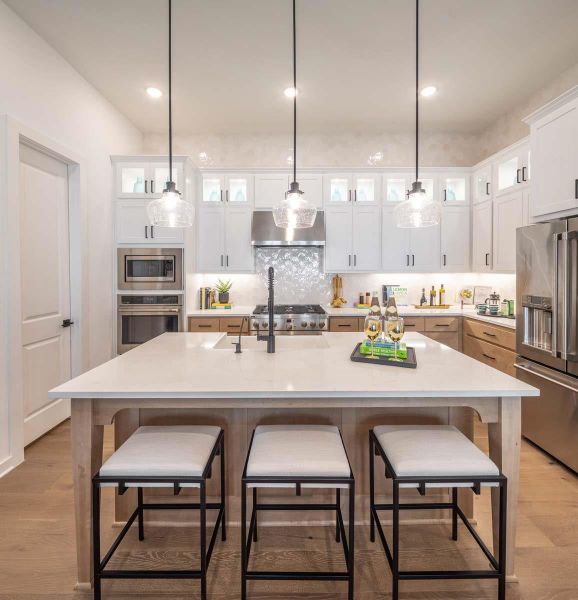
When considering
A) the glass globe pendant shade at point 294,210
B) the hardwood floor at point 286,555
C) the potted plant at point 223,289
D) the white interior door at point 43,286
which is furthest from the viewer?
the potted plant at point 223,289

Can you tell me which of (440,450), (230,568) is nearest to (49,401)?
(230,568)

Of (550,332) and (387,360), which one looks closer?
(387,360)

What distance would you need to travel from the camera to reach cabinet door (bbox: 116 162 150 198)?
4293 millimetres

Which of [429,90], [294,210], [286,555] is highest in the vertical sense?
[429,90]

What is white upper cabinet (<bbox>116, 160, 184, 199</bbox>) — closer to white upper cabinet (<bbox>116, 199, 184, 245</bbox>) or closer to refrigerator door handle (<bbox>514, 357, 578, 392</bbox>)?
white upper cabinet (<bbox>116, 199, 184, 245</bbox>)

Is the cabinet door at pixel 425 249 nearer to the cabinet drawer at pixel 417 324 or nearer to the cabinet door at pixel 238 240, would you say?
the cabinet drawer at pixel 417 324

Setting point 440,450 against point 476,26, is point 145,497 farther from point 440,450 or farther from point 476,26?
point 476,26

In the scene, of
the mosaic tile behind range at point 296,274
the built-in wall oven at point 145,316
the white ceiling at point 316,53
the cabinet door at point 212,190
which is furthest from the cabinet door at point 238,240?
the white ceiling at point 316,53

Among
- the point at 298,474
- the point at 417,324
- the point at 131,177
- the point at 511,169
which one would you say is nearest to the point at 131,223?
the point at 131,177

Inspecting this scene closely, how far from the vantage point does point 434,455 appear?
1508 millimetres

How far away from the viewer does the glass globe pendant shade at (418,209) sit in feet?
7.64

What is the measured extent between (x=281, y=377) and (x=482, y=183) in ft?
12.6

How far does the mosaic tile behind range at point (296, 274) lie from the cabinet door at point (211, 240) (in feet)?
1.68

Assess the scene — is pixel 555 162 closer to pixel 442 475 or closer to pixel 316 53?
pixel 316 53
